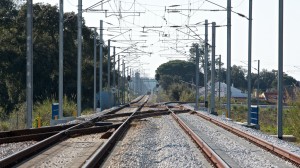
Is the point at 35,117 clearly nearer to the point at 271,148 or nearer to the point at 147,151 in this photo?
the point at 147,151

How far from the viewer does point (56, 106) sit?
37406mm

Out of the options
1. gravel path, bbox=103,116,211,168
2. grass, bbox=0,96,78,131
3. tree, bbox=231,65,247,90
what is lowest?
grass, bbox=0,96,78,131

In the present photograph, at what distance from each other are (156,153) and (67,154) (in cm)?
267

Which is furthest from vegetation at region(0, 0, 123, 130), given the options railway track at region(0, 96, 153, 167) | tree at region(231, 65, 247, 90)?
tree at region(231, 65, 247, 90)

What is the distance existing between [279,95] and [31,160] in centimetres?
1420

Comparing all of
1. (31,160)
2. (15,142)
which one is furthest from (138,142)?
(31,160)

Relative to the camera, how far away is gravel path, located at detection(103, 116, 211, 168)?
1557cm

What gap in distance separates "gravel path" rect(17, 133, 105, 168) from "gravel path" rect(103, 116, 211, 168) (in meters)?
0.85

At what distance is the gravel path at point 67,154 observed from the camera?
15.8m

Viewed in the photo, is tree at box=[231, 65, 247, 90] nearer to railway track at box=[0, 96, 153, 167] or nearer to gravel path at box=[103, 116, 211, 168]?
railway track at box=[0, 96, 153, 167]

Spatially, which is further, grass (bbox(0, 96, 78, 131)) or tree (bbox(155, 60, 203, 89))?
tree (bbox(155, 60, 203, 89))

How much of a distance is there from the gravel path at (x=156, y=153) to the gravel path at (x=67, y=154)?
853 millimetres

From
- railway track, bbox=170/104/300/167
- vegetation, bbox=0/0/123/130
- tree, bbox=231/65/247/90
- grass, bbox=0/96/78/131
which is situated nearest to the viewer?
railway track, bbox=170/104/300/167

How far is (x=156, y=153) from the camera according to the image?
18125 millimetres
